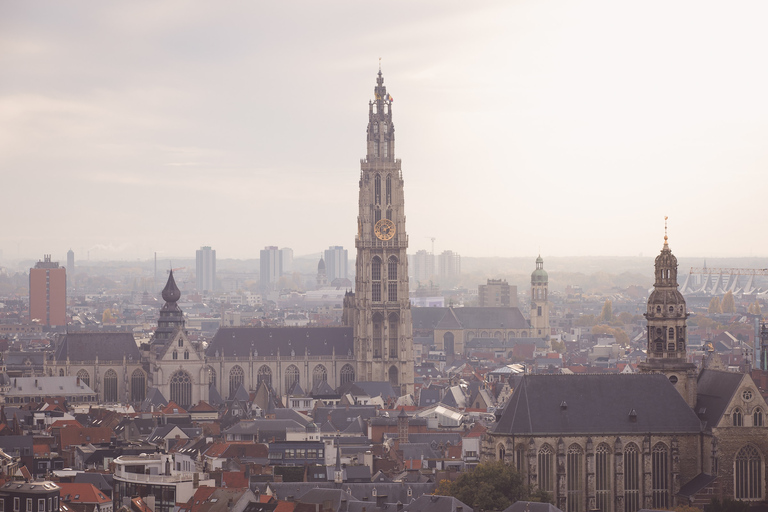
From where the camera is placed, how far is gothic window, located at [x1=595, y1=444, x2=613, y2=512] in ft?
317

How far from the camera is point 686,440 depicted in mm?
98688

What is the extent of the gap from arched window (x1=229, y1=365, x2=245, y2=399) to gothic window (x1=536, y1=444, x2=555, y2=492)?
69875 mm

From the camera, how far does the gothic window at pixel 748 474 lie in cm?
9756

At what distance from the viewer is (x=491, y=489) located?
296 ft

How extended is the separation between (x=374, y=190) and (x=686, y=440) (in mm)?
67154

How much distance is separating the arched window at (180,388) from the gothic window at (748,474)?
70643 mm

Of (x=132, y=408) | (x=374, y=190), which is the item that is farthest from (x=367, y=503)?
(x=374, y=190)

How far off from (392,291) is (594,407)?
6351 centimetres

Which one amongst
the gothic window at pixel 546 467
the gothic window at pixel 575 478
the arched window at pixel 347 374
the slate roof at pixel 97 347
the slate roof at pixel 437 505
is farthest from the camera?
the arched window at pixel 347 374

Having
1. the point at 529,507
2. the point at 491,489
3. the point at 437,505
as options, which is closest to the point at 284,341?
the point at 491,489

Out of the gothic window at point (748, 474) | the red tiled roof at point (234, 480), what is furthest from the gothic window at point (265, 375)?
the gothic window at point (748, 474)

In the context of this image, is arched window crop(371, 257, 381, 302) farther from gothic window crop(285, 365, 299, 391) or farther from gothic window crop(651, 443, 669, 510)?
gothic window crop(651, 443, 669, 510)

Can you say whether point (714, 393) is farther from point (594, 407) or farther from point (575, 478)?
point (575, 478)

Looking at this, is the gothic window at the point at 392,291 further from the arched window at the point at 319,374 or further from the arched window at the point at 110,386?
the arched window at the point at 110,386
